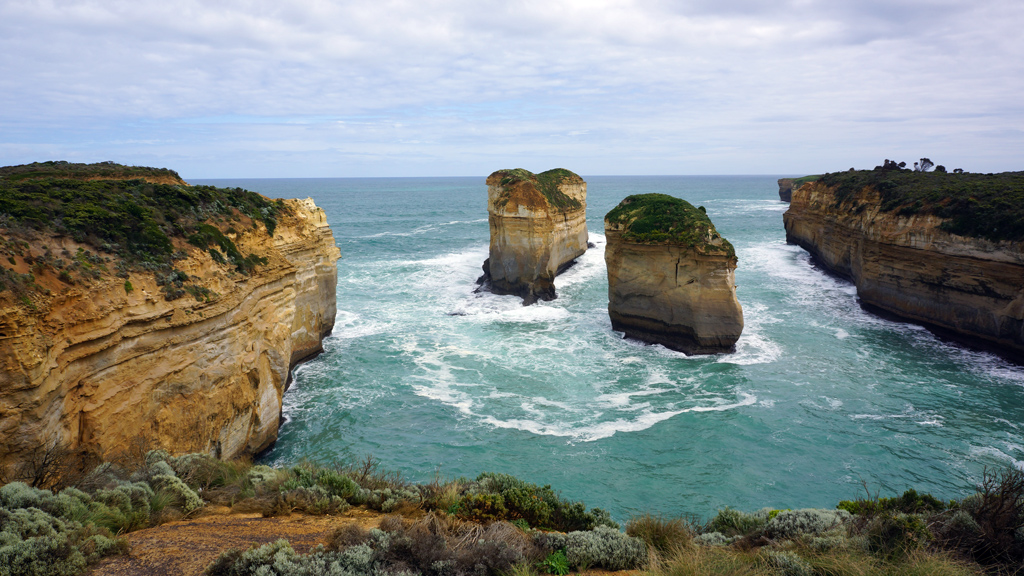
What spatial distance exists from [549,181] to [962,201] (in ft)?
72.1

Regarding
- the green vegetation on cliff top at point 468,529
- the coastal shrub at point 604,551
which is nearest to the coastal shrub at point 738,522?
the green vegetation on cliff top at point 468,529

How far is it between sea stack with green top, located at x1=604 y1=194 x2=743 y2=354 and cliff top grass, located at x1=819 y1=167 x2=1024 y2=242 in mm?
10109

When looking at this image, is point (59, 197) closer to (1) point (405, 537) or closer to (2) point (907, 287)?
(1) point (405, 537)

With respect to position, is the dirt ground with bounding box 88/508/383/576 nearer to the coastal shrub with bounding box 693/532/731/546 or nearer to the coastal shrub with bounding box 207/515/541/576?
the coastal shrub with bounding box 207/515/541/576

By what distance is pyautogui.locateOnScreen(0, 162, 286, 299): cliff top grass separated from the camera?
9508mm

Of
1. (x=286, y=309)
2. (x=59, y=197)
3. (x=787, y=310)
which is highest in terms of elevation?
(x=59, y=197)

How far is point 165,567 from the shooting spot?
19.3ft

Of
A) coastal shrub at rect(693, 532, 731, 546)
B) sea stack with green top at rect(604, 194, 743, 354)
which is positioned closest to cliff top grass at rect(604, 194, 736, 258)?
sea stack with green top at rect(604, 194, 743, 354)

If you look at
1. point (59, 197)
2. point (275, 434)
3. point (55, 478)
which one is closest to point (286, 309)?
point (275, 434)

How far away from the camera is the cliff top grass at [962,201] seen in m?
20.7

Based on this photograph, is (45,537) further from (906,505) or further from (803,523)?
(906,505)

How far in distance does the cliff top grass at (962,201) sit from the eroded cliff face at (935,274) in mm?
397

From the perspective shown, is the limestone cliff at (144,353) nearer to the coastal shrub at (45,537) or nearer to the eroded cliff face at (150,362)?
the eroded cliff face at (150,362)

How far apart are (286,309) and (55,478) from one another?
7.78 metres
